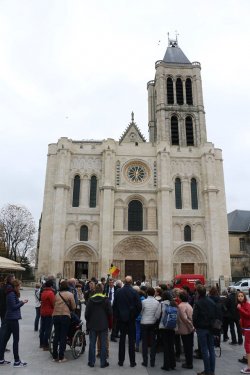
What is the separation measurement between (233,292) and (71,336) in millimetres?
4947

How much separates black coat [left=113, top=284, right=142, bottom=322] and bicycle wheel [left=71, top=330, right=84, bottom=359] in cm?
112

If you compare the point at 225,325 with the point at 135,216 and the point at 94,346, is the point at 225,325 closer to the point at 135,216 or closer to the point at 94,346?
the point at 94,346

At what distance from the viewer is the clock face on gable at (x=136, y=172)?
3322 centimetres

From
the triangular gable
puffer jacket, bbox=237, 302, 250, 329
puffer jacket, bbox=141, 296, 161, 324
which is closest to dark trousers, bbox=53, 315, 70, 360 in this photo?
puffer jacket, bbox=141, 296, 161, 324

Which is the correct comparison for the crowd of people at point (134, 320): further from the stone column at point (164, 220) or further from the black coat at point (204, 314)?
the stone column at point (164, 220)

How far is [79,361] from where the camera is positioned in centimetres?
661

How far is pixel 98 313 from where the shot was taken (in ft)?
21.2

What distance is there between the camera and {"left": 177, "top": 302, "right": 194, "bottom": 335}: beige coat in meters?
6.48

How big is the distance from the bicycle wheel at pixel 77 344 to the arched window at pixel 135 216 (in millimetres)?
23982

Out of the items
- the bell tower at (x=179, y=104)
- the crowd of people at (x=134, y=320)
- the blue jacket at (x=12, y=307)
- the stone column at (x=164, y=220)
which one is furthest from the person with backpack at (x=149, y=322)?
the bell tower at (x=179, y=104)

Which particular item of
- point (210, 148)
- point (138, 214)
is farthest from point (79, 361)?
point (210, 148)

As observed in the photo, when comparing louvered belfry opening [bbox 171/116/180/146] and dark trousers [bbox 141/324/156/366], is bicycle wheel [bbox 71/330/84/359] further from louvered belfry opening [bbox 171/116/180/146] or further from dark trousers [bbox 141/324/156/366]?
louvered belfry opening [bbox 171/116/180/146]

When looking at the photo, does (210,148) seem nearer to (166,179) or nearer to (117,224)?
(166,179)

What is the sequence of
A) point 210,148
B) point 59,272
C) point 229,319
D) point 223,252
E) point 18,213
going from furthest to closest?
point 18,213 < point 210,148 < point 223,252 < point 59,272 < point 229,319
